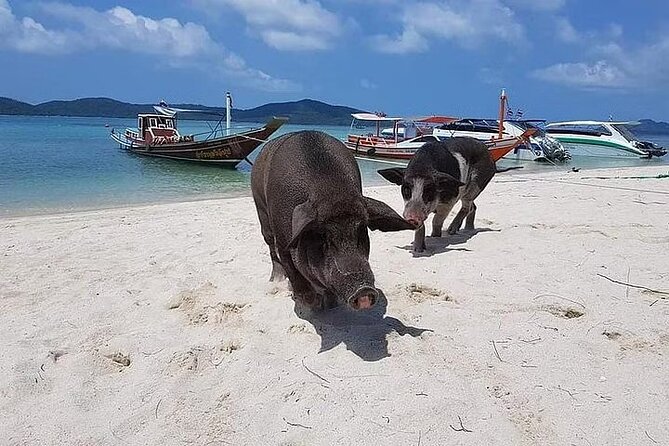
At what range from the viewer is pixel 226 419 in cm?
316

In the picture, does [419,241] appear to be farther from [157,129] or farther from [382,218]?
[157,129]

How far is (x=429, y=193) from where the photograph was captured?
6.87m

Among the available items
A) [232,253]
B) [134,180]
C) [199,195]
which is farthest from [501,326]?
[134,180]

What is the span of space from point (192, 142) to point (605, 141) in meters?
27.5

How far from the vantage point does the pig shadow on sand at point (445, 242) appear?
677 cm

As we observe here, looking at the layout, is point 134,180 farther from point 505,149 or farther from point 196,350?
point 196,350

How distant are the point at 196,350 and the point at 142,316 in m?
0.91

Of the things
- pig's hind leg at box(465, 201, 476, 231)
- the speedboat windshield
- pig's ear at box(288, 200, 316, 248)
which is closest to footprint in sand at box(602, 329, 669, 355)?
pig's ear at box(288, 200, 316, 248)

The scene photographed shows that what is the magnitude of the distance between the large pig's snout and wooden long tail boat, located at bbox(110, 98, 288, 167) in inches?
856

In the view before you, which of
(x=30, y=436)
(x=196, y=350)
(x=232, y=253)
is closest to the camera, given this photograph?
(x=30, y=436)

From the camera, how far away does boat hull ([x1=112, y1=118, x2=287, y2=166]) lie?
26.4m

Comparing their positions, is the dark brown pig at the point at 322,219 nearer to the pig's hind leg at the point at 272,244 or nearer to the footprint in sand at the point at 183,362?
the pig's hind leg at the point at 272,244

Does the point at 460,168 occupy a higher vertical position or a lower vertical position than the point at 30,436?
higher

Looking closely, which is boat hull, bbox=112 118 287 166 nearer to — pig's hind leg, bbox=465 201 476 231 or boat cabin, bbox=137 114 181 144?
boat cabin, bbox=137 114 181 144
